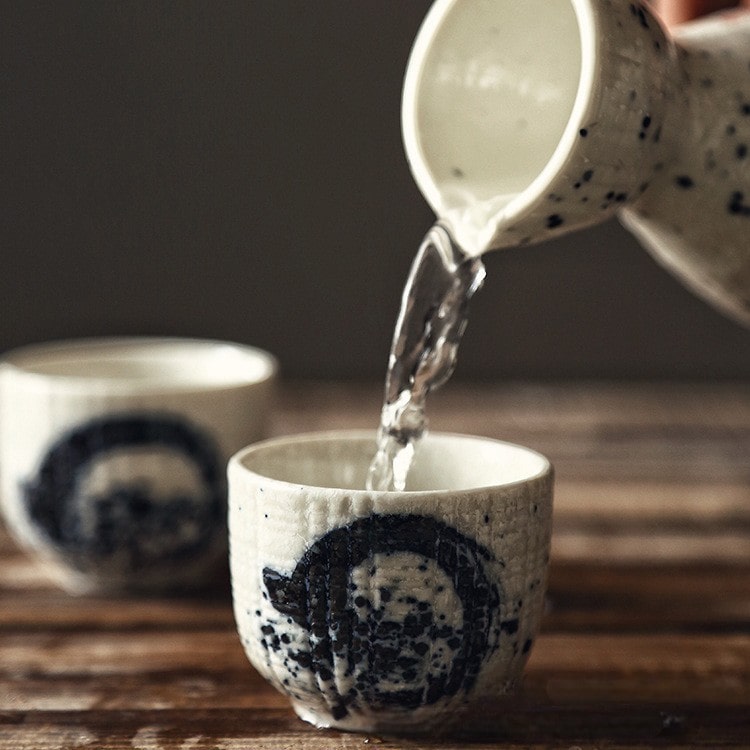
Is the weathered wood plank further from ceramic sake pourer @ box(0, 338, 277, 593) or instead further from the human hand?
the human hand

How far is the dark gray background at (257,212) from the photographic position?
73.0 inches

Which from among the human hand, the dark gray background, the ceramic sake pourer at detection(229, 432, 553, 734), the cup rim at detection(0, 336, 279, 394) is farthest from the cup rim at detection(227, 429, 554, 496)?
the dark gray background

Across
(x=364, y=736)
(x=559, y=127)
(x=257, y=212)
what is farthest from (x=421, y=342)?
(x=257, y=212)

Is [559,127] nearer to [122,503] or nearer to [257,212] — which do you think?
[122,503]

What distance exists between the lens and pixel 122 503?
831mm

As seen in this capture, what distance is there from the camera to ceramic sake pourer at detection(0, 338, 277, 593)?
827 mm

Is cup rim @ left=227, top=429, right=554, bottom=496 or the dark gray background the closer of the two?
cup rim @ left=227, top=429, right=554, bottom=496

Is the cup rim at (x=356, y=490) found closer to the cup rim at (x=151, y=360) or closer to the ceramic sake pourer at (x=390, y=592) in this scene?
the ceramic sake pourer at (x=390, y=592)

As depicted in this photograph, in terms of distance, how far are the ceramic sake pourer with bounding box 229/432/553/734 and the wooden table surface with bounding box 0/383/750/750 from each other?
0.03 m

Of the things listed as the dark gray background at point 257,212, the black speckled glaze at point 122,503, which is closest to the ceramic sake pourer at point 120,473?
the black speckled glaze at point 122,503

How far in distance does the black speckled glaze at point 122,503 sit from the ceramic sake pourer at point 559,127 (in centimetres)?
26

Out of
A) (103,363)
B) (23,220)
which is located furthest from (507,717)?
(23,220)

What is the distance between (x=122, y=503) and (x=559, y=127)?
0.39 metres

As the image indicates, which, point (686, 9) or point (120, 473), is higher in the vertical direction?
point (686, 9)
